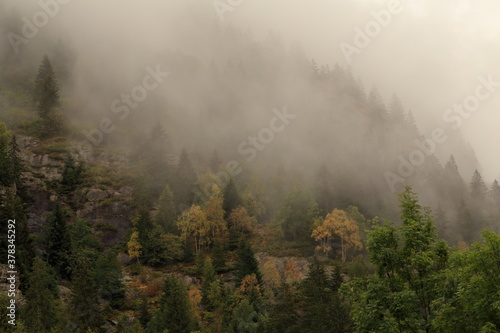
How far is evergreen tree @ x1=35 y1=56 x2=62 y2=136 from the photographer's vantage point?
115 m

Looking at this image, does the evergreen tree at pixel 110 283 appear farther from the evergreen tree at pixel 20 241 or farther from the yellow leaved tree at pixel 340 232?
the yellow leaved tree at pixel 340 232

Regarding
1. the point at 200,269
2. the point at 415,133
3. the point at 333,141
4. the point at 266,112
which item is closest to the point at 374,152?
the point at 333,141

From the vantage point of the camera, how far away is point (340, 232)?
282ft

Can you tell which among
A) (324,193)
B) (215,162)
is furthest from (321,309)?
(215,162)

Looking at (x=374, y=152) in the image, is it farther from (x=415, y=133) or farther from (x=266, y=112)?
(x=266, y=112)

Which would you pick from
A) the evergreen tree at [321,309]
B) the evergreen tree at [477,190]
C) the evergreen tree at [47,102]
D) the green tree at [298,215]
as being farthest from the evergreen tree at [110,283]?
the evergreen tree at [477,190]

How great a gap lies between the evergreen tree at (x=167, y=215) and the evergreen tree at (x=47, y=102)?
44.3m

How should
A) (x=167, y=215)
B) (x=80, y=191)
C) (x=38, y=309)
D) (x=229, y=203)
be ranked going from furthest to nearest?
(x=229, y=203), (x=80, y=191), (x=167, y=215), (x=38, y=309)

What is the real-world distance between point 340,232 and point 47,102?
8904 centimetres

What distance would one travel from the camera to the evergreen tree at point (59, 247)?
71.1 m

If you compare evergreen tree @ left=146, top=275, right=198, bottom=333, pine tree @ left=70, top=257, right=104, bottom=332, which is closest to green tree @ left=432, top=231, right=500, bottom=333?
evergreen tree @ left=146, top=275, right=198, bottom=333

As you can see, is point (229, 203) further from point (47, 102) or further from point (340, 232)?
point (47, 102)

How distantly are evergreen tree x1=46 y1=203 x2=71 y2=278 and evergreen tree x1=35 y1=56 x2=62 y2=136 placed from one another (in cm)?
4771

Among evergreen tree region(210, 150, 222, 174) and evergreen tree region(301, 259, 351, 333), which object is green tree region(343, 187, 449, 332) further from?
evergreen tree region(210, 150, 222, 174)
